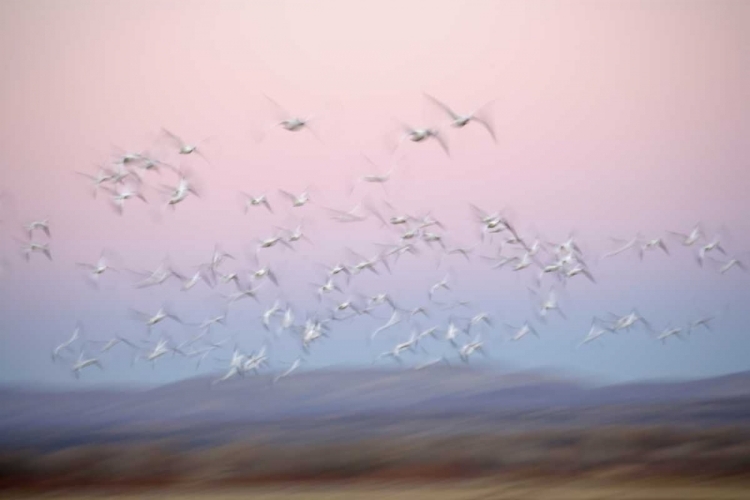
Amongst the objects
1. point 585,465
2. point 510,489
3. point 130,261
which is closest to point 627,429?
point 585,465

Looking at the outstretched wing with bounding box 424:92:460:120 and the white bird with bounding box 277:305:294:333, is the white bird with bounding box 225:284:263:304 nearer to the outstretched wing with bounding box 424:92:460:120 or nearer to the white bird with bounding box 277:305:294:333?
the white bird with bounding box 277:305:294:333

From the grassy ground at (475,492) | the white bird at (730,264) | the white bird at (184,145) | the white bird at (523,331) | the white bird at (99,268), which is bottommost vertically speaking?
the grassy ground at (475,492)

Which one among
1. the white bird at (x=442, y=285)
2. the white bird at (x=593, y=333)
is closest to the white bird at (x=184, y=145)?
the white bird at (x=442, y=285)

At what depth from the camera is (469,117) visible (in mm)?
2678

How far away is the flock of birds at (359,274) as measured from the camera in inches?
106

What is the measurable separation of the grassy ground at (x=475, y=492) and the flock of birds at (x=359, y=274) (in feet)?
1.32

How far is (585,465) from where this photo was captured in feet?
8.82

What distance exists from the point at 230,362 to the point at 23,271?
2.58 ft

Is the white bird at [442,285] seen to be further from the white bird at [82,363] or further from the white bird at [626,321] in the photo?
the white bird at [82,363]

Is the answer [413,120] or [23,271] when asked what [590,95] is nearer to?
[413,120]

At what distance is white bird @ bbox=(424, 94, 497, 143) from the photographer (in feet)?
8.77

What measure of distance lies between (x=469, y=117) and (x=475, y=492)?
126 centimetres

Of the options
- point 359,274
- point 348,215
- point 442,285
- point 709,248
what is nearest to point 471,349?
point 442,285

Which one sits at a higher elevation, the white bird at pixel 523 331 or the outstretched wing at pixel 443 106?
the outstretched wing at pixel 443 106
